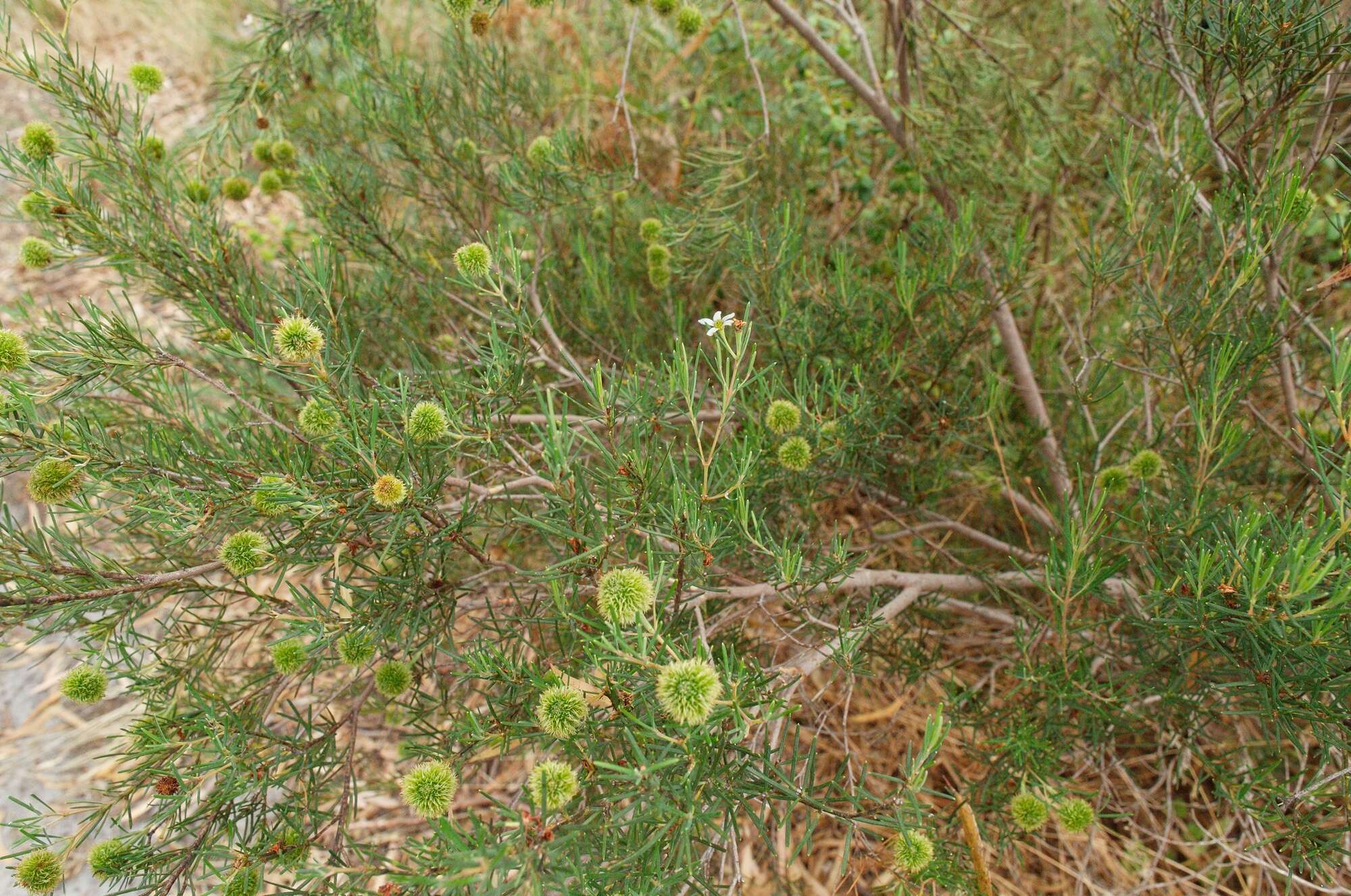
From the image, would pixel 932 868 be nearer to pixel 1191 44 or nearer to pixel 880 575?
pixel 880 575

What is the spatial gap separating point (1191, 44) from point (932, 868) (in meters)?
1.36

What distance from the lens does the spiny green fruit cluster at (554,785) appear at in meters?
0.83

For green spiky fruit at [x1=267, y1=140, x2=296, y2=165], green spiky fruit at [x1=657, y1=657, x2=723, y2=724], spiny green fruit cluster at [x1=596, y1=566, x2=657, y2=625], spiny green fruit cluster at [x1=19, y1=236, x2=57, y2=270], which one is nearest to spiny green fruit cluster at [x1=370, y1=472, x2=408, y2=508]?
spiny green fruit cluster at [x1=596, y1=566, x2=657, y2=625]

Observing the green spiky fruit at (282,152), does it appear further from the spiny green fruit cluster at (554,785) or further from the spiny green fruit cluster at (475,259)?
the spiny green fruit cluster at (554,785)

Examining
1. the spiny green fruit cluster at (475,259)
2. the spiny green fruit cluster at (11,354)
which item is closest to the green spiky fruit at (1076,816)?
the spiny green fruit cluster at (475,259)

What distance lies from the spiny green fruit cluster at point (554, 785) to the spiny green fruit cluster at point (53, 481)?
714 millimetres

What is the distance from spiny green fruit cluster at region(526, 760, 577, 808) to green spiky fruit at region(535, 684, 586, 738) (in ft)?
0.13

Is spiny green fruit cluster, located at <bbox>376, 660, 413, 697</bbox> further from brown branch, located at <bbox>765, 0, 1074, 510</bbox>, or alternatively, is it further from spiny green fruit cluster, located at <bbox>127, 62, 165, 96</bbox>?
brown branch, located at <bbox>765, 0, 1074, 510</bbox>

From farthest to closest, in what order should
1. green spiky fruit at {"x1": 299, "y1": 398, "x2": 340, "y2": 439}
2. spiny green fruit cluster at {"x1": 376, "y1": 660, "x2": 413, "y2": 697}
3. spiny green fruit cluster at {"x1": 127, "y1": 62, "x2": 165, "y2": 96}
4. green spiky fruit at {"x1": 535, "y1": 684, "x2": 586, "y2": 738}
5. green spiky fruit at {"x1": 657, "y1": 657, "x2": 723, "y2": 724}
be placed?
spiny green fruit cluster at {"x1": 127, "y1": 62, "x2": 165, "y2": 96} → spiny green fruit cluster at {"x1": 376, "y1": 660, "x2": 413, "y2": 697} → green spiky fruit at {"x1": 299, "y1": 398, "x2": 340, "y2": 439} → green spiky fruit at {"x1": 535, "y1": 684, "x2": 586, "y2": 738} → green spiky fruit at {"x1": 657, "y1": 657, "x2": 723, "y2": 724}

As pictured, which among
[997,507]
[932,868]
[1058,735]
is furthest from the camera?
[997,507]

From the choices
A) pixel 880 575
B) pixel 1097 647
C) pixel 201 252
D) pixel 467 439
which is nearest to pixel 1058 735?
pixel 1097 647

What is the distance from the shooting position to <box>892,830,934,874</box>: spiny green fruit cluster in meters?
0.99

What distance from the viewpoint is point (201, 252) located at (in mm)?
1487

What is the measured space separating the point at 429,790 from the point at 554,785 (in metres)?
0.23
